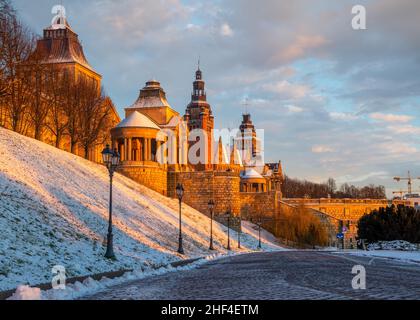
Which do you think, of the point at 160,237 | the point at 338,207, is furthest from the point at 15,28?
the point at 338,207

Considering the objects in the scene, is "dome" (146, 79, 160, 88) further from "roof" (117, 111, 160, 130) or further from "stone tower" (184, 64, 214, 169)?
"stone tower" (184, 64, 214, 169)

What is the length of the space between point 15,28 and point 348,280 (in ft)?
116

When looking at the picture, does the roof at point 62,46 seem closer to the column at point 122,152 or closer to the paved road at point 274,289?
the column at point 122,152

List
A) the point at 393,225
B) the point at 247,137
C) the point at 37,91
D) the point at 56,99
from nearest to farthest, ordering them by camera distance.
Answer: the point at 393,225, the point at 37,91, the point at 56,99, the point at 247,137

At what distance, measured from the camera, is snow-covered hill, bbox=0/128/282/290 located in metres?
15.5

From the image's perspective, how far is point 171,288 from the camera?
1202 cm

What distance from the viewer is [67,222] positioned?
22203 mm

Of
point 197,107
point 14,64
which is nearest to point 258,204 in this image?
point 14,64

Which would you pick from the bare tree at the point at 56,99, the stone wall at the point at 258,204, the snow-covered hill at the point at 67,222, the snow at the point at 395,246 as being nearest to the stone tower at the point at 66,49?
the bare tree at the point at 56,99

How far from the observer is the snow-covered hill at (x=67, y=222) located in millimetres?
15516

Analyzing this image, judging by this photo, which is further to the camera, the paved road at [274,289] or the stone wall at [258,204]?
the stone wall at [258,204]

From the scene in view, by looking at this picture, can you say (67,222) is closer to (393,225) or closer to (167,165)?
(393,225)
